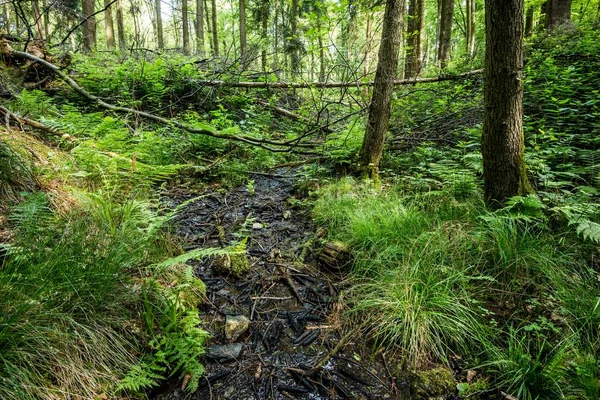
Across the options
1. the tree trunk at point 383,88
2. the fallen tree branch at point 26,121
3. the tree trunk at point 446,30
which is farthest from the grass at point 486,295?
the tree trunk at point 446,30

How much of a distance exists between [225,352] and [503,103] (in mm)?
3177

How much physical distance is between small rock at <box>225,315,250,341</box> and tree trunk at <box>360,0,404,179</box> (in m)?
2.98

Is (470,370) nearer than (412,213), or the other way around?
(470,370)

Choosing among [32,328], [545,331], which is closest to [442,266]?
[545,331]

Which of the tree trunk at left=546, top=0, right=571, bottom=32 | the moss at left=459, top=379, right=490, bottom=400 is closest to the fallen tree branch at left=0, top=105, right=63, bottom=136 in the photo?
the moss at left=459, top=379, right=490, bottom=400

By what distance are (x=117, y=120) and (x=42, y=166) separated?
2.11m

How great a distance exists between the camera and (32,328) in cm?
147

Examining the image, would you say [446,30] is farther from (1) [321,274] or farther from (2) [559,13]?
(1) [321,274]

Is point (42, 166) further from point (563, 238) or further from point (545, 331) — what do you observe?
point (563, 238)

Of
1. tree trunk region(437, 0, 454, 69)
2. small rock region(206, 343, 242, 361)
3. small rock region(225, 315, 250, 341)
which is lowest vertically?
small rock region(206, 343, 242, 361)

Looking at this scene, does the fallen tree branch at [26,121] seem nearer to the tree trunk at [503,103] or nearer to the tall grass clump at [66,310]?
the tall grass clump at [66,310]

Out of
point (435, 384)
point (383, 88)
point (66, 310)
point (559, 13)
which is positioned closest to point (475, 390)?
point (435, 384)

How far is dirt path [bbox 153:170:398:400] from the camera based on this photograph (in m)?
1.81

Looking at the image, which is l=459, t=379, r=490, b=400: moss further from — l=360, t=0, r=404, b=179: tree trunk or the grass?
l=360, t=0, r=404, b=179: tree trunk
